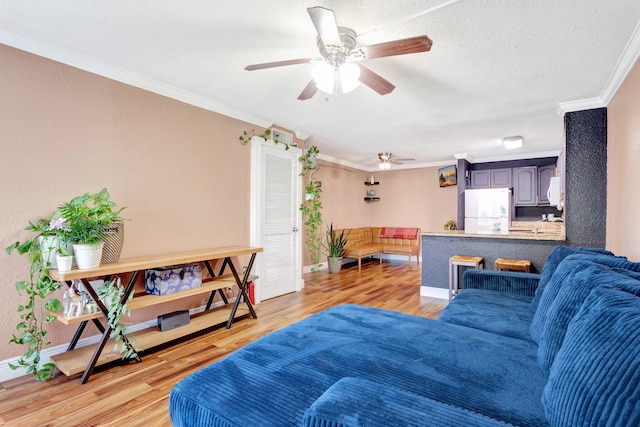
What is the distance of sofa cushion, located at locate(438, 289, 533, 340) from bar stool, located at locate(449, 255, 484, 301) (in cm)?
116

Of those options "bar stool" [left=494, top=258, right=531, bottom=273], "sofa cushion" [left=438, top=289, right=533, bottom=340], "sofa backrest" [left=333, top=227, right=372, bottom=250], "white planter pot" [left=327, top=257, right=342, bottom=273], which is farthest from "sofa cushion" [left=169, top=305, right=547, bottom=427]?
"sofa backrest" [left=333, top=227, right=372, bottom=250]

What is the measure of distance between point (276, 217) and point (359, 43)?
2515mm

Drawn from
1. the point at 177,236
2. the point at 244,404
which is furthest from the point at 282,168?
the point at 244,404

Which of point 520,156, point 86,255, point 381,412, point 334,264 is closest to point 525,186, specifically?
point 520,156

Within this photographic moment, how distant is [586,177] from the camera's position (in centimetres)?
324

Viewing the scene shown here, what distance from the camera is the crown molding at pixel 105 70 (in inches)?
83.7

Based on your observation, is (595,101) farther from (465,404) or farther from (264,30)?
(465,404)

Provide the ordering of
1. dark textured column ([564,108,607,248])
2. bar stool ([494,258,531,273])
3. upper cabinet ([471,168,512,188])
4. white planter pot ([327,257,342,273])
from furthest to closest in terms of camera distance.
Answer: upper cabinet ([471,168,512,188])
white planter pot ([327,257,342,273])
bar stool ([494,258,531,273])
dark textured column ([564,108,607,248])

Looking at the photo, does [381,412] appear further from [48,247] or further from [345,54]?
[48,247]

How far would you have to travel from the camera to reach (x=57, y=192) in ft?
7.58

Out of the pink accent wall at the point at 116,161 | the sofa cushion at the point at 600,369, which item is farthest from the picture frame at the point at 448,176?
the sofa cushion at the point at 600,369

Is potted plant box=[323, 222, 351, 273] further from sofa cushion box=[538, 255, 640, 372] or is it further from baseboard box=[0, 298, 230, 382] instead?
sofa cushion box=[538, 255, 640, 372]

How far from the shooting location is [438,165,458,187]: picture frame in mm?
6559

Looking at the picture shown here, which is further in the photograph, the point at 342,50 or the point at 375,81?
the point at 375,81
